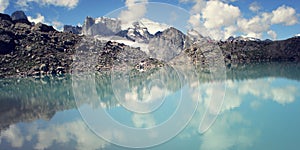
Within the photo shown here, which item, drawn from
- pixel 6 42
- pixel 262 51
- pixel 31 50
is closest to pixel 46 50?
pixel 31 50

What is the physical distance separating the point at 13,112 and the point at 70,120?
499 inches

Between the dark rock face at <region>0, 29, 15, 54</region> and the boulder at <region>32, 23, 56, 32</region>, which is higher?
the boulder at <region>32, 23, 56, 32</region>

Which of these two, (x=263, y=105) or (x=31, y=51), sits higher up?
(x=31, y=51)

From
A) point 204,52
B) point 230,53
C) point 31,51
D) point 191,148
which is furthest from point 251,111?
point 230,53

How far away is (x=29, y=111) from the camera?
42.1 meters

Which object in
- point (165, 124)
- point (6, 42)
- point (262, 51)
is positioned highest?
point (6, 42)

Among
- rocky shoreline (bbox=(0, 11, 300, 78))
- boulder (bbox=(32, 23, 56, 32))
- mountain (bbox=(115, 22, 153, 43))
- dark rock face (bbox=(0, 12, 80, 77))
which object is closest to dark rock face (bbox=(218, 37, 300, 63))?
rocky shoreline (bbox=(0, 11, 300, 78))

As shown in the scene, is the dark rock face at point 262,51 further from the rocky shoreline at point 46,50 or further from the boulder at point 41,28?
the boulder at point 41,28

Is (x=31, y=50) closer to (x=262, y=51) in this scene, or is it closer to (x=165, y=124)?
(x=262, y=51)

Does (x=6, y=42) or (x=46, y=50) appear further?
(x=46, y=50)

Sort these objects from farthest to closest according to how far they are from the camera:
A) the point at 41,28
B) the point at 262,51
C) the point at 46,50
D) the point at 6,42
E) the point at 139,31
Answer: the point at 262,51
the point at 41,28
the point at 46,50
the point at 6,42
the point at 139,31

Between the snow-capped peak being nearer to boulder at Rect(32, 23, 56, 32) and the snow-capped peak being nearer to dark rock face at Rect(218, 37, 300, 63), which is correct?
dark rock face at Rect(218, 37, 300, 63)

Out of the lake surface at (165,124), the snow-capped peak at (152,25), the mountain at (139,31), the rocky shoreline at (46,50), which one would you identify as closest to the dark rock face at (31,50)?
the rocky shoreline at (46,50)

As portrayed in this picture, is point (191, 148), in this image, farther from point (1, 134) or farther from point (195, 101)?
point (1, 134)
